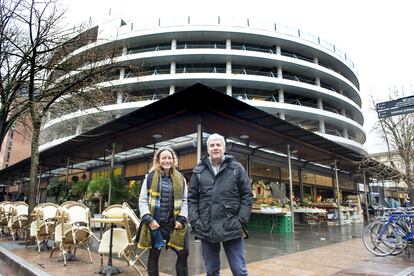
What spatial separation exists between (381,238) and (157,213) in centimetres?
599

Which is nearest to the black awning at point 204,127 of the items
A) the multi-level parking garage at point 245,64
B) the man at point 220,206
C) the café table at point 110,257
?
the café table at point 110,257

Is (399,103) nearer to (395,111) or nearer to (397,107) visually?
(397,107)

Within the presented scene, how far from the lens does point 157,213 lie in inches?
144

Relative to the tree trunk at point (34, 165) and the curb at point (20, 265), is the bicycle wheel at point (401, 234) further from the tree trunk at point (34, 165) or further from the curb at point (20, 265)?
the tree trunk at point (34, 165)

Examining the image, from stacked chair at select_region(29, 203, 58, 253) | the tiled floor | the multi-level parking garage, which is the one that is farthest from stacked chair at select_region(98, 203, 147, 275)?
the multi-level parking garage

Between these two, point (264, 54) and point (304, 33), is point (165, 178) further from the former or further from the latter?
point (304, 33)

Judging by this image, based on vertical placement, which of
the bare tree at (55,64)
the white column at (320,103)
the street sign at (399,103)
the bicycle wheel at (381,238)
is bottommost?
the bicycle wheel at (381,238)

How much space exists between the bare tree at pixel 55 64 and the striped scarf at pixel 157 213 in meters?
5.93

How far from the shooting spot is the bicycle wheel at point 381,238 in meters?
6.87

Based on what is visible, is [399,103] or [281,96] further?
[281,96]

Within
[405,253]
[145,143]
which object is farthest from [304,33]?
[405,253]

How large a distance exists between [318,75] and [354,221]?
94.6 feet

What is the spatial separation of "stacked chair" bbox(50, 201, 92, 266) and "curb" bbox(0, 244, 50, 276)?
57 centimetres

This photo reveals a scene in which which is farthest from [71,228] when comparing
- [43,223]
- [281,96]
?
[281,96]
